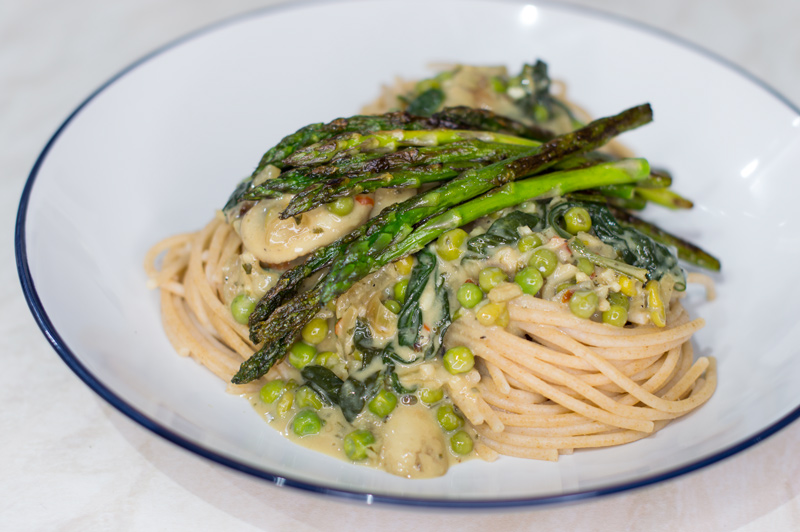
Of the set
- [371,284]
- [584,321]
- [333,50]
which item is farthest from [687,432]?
[333,50]

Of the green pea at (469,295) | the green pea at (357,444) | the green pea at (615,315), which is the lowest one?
the green pea at (357,444)

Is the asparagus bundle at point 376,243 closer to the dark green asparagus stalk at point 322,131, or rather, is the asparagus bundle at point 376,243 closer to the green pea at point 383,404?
the dark green asparagus stalk at point 322,131

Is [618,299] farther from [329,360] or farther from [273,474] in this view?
[273,474]

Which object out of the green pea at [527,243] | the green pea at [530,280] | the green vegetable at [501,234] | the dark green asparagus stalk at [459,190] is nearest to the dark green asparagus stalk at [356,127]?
the dark green asparagus stalk at [459,190]

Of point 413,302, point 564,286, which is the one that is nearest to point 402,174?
point 413,302

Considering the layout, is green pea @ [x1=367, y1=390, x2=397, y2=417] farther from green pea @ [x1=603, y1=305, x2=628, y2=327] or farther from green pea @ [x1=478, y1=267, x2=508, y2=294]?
green pea @ [x1=603, y1=305, x2=628, y2=327]

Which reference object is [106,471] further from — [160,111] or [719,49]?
[719,49]
